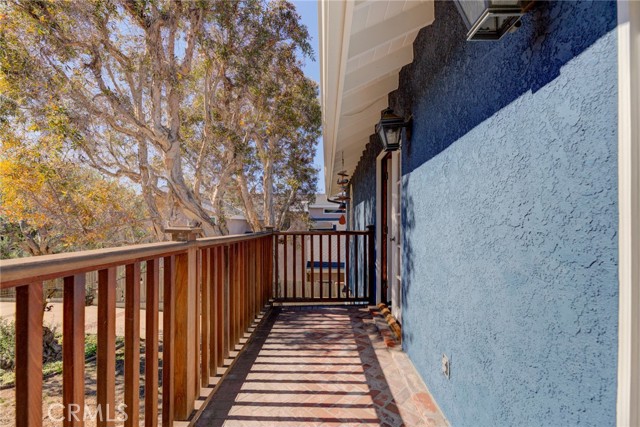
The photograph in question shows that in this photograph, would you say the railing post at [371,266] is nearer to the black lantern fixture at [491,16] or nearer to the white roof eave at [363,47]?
the white roof eave at [363,47]

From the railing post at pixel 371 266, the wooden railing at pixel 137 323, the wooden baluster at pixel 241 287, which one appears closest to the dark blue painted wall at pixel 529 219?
the wooden railing at pixel 137 323

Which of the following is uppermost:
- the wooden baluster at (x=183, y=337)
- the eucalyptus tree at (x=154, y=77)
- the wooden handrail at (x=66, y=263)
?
the eucalyptus tree at (x=154, y=77)

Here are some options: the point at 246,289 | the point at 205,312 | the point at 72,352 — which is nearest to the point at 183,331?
the point at 205,312

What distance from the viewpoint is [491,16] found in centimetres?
119

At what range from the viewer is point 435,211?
227cm

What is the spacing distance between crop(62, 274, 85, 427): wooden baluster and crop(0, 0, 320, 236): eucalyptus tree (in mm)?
5605

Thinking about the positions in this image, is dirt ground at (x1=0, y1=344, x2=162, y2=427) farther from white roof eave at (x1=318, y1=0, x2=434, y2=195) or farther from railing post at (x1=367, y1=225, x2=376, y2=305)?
white roof eave at (x1=318, y1=0, x2=434, y2=195)

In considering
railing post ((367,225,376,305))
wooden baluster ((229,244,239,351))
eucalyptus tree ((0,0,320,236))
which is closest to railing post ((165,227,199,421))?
wooden baluster ((229,244,239,351))

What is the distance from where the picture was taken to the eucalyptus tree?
17.0ft

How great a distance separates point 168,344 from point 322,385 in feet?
4.07

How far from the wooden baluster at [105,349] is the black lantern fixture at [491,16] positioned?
5.64 ft

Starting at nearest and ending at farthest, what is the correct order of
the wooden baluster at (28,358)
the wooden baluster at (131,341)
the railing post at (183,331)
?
the wooden baluster at (28,358) < the wooden baluster at (131,341) < the railing post at (183,331)

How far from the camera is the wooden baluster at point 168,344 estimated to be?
182 cm

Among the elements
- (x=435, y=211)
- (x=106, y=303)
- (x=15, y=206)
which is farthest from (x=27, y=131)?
(x=435, y=211)
